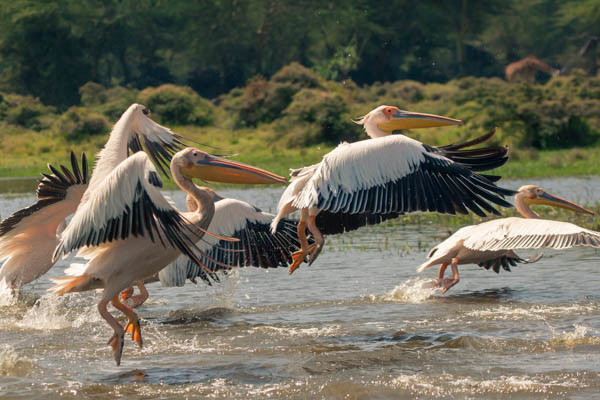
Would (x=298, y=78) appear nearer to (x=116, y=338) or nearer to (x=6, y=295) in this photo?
(x=6, y=295)

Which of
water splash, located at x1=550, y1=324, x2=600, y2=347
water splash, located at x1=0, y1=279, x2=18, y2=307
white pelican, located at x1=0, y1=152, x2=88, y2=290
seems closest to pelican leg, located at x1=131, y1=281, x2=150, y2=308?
white pelican, located at x1=0, y1=152, x2=88, y2=290

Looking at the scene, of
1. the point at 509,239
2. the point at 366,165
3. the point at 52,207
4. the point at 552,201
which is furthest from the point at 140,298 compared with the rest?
the point at 552,201

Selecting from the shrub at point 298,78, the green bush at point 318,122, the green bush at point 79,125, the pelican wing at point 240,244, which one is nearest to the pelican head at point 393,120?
the pelican wing at point 240,244

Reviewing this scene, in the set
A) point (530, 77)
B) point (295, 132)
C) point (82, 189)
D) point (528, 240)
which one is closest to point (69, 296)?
point (82, 189)

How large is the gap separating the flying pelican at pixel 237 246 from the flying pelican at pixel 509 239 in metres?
1.25

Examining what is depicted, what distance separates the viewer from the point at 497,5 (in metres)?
44.4

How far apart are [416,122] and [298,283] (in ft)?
6.46

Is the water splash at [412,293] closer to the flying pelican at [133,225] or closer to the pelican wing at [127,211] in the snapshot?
the flying pelican at [133,225]

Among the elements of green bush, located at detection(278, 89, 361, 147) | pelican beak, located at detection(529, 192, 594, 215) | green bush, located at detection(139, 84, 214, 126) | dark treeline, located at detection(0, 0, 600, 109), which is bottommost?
pelican beak, located at detection(529, 192, 594, 215)

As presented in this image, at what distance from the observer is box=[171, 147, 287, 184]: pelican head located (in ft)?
18.8

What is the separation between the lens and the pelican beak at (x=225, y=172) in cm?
575

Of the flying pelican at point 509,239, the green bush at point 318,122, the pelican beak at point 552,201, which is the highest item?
the green bush at point 318,122

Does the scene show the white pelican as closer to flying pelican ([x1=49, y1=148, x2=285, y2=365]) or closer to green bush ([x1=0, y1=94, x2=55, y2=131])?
flying pelican ([x1=49, y1=148, x2=285, y2=365])

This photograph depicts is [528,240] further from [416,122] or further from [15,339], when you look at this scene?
[15,339]
